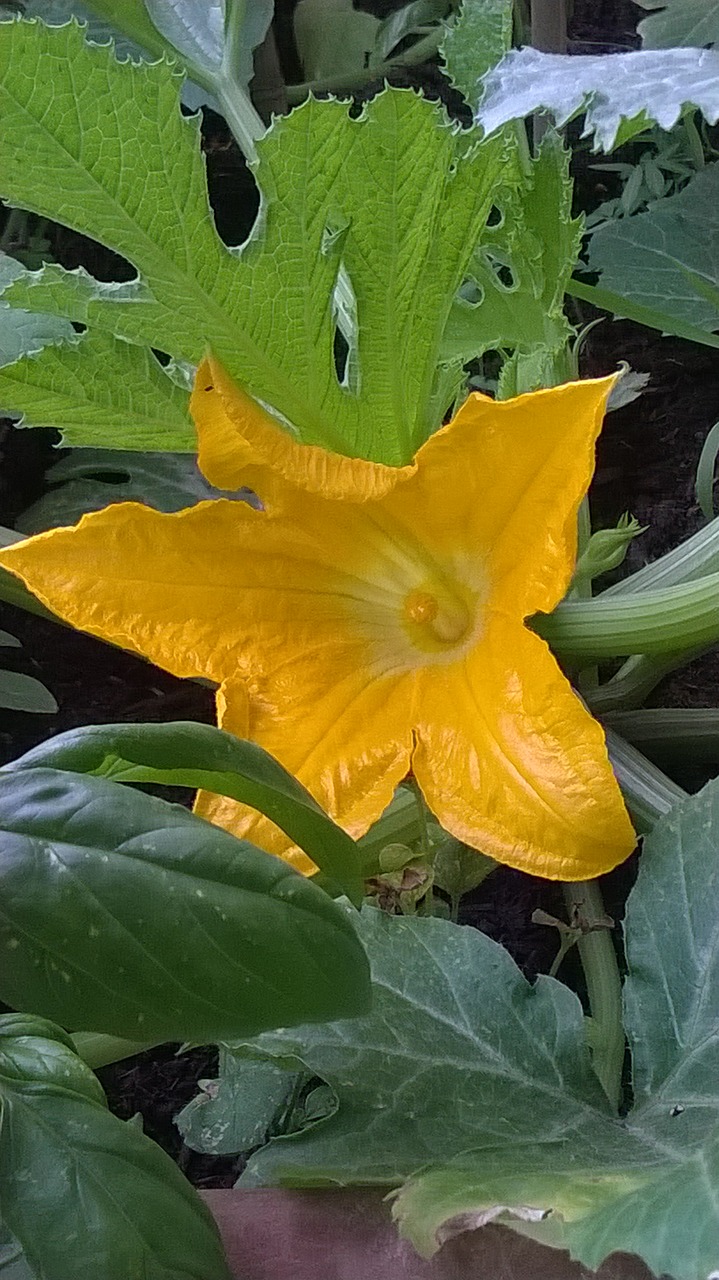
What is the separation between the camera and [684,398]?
0.97m

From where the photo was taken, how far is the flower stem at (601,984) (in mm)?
645

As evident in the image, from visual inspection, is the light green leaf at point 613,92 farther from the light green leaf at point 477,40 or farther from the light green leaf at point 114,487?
the light green leaf at point 114,487

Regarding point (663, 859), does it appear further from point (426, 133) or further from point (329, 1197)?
point (426, 133)

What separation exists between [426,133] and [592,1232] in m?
0.48

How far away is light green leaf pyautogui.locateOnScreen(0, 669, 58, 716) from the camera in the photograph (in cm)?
81


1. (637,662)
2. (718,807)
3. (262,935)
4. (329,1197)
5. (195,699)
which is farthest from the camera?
(195,699)

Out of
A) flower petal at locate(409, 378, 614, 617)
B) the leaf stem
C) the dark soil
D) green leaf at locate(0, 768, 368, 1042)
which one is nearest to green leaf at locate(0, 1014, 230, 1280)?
green leaf at locate(0, 768, 368, 1042)

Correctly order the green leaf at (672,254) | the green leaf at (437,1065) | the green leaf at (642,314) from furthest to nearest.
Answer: the green leaf at (672,254), the green leaf at (642,314), the green leaf at (437,1065)

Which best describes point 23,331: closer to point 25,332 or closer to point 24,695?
point 25,332

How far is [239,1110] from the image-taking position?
64cm

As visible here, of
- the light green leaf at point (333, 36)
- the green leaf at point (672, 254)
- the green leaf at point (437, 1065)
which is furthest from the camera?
the light green leaf at point (333, 36)

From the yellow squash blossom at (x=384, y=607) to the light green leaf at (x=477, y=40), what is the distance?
259 millimetres

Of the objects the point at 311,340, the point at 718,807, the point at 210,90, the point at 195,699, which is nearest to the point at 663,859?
the point at 718,807

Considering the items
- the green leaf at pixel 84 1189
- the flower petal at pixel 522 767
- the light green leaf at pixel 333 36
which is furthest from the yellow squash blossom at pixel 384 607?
the light green leaf at pixel 333 36
